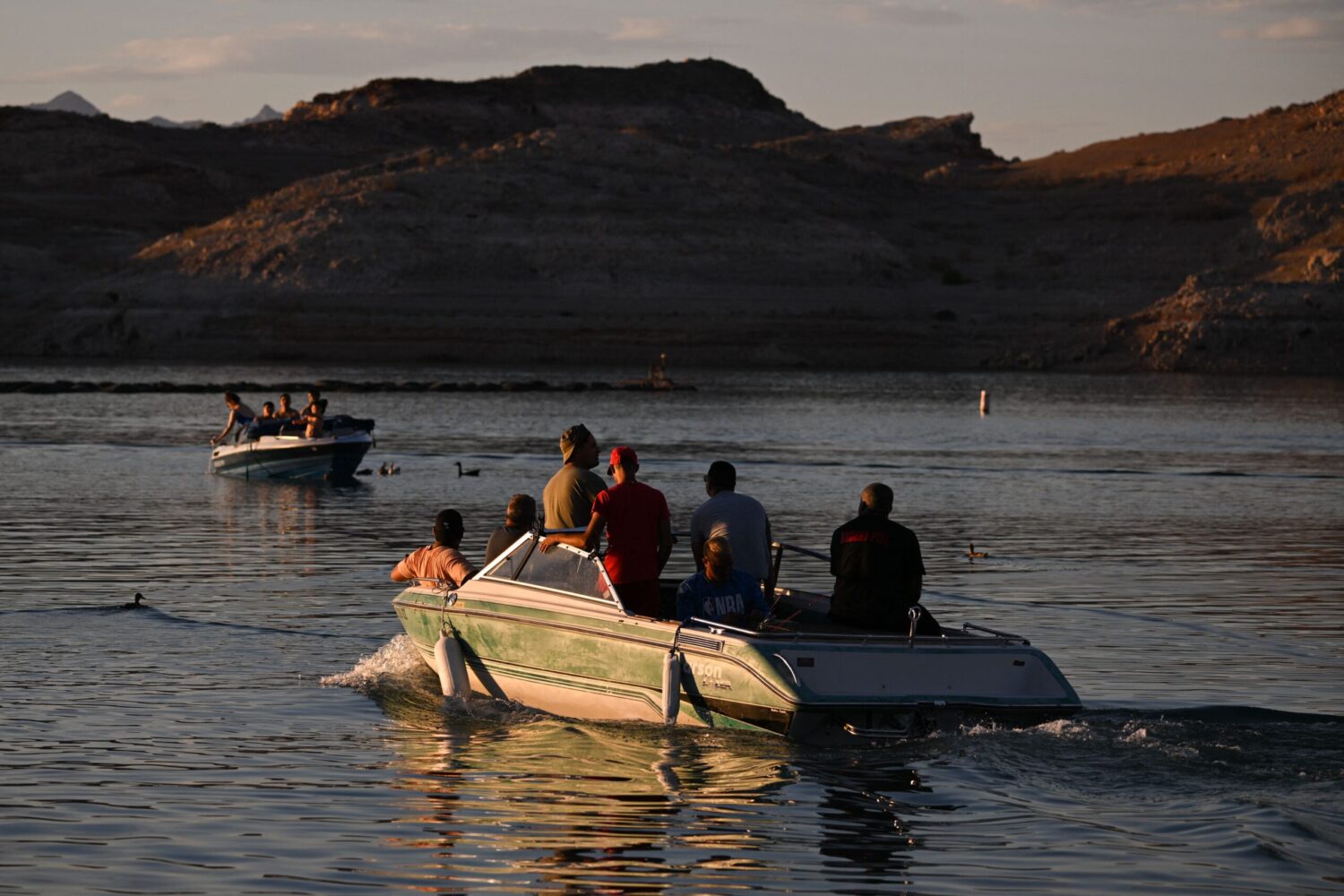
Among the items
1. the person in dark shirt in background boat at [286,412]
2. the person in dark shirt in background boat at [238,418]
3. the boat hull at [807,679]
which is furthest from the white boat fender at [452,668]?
the person in dark shirt in background boat at [286,412]

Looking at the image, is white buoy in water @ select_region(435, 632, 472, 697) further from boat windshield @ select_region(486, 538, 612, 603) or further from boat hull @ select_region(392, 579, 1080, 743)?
boat hull @ select_region(392, 579, 1080, 743)

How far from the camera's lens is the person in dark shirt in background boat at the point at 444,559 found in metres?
17.5

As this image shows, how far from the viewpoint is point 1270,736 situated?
1467cm

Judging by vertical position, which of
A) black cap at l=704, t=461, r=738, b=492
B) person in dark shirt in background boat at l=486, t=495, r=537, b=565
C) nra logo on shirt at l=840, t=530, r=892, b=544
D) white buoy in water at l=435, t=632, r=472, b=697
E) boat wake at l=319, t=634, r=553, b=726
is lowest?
boat wake at l=319, t=634, r=553, b=726

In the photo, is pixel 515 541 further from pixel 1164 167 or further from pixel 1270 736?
pixel 1164 167

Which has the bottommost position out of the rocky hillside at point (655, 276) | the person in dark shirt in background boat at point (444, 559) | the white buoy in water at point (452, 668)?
the white buoy in water at point (452, 668)

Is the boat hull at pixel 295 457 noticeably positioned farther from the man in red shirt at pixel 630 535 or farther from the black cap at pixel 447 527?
the man in red shirt at pixel 630 535

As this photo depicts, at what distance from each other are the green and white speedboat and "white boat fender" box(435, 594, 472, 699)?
1.92 ft

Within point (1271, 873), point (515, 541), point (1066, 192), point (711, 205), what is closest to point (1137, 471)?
point (515, 541)

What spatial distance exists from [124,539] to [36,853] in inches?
737

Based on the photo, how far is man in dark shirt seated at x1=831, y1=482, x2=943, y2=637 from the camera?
15000mm

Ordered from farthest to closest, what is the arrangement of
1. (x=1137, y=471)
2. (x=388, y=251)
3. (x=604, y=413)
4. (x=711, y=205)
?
1. (x=711, y=205)
2. (x=388, y=251)
3. (x=604, y=413)
4. (x=1137, y=471)

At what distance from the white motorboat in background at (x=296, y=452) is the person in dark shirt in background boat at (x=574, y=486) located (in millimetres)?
26249

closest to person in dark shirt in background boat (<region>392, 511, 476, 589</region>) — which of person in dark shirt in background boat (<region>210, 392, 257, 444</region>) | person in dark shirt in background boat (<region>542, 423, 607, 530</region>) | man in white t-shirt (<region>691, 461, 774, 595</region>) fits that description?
person in dark shirt in background boat (<region>542, 423, 607, 530</region>)
